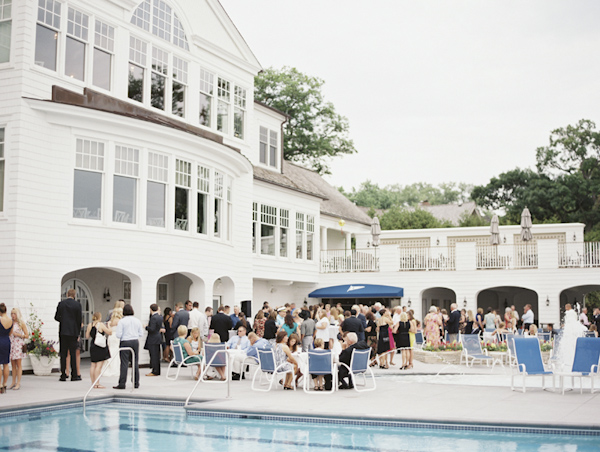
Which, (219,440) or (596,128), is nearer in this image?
(219,440)

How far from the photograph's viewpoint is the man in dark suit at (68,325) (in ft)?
47.2

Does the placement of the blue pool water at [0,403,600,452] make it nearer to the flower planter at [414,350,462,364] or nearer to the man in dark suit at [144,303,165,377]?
the man in dark suit at [144,303,165,377]

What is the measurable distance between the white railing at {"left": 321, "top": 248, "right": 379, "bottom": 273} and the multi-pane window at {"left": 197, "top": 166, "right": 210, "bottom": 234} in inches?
489

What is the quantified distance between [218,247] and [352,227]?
1684cm

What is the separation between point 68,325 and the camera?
47.2 feet

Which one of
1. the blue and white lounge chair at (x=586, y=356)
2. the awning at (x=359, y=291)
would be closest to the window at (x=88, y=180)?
the blue and white lounge chair at (x=586, y=356)

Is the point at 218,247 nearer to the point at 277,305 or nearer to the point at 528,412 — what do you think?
the point at 277,305

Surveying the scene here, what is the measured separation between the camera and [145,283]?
18.3 m

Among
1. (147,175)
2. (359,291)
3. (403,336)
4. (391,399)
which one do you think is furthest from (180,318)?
(359,291)

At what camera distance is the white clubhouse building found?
16.1m

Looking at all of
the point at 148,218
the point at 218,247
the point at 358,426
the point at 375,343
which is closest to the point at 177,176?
the point at 148,218

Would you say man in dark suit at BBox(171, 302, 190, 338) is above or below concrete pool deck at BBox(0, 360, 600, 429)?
above

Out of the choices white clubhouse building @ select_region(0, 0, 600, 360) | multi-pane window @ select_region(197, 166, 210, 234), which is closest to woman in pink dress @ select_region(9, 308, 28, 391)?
white clubhouse building @ select_region(0, 0, 600, 360)

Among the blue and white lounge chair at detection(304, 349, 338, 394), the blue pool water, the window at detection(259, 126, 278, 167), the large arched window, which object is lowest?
the blue pool water
